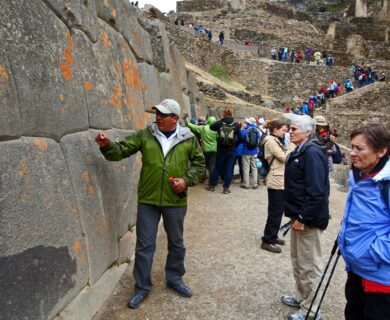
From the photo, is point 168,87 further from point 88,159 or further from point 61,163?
point 61,163

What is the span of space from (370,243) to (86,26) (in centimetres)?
275

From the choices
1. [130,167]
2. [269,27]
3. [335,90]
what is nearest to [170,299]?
[130,167]

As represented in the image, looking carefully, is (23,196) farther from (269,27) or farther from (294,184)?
(269,27)

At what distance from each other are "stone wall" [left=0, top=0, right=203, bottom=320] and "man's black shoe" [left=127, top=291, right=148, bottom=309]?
0.71 ft

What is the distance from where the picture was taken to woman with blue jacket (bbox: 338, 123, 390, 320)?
2.36 m

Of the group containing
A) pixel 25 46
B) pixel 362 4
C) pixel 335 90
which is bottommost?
pixel 335 90

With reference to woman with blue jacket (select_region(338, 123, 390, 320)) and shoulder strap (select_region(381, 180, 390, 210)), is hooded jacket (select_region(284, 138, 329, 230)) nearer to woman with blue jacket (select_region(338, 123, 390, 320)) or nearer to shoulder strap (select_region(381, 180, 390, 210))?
woman with blue jacket (select_region(338, 123, 390, 320))

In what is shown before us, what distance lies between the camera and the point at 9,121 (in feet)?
7.50

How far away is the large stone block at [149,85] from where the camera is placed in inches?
223

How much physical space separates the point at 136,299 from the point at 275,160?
102 inches

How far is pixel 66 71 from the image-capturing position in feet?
9.89

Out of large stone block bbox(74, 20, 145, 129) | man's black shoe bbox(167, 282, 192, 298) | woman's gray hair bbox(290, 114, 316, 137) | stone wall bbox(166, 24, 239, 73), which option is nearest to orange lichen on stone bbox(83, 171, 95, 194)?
large stone block bbox(74, 20, 145, 129)

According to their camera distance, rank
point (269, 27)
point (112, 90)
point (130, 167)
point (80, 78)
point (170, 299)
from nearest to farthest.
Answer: point (80, 78) → point (170, 299) → point (112, 90) → point (130, 167) → point (269, 27)

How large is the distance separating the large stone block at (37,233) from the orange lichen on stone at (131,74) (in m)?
2.08
